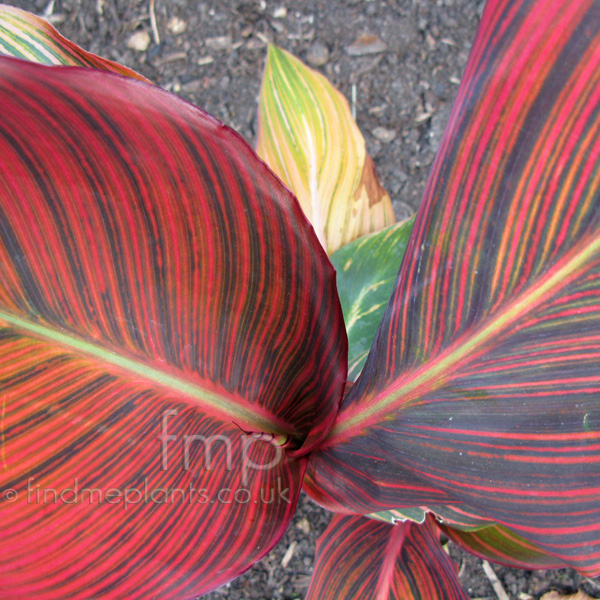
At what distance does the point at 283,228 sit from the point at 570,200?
24 cm

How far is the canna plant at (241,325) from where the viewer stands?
39 centimetres

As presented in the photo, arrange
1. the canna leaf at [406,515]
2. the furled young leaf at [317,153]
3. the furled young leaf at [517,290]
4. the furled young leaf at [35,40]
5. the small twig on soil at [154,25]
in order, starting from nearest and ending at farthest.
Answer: the furled young leaf at [517,290], the furled young leaf at [35,40], the canna leaf at [406,515], the furled young leaf at [317,153], the small twig on soil at [154,25]

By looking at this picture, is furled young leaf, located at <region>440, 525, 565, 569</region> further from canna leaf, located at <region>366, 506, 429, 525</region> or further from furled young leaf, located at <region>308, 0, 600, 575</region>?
furled young leaf, located at <region>308, 0, 600, 575</region>

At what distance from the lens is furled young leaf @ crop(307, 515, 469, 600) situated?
765 millimetres

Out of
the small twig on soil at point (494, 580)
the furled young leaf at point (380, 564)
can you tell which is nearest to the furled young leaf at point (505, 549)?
the furled young leaf at point (380, 564)

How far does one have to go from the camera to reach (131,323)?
1.56 feet

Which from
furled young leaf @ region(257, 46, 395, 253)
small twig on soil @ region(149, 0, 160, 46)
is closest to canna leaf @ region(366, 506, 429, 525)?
furled young leaf @ region(257, 46, 395, 253)

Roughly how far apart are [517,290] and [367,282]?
0.44 metres

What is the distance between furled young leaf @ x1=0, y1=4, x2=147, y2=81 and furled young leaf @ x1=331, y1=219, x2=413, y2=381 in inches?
17.1

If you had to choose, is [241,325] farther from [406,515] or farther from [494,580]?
[494,580]

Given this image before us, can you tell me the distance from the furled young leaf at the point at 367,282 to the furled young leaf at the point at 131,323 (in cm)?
29

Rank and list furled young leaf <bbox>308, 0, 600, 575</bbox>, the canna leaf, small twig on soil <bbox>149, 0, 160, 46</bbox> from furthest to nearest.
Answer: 1. small twig on soil <bbox>149, 0, 160, 46</bbox>
2. the canna leaf
3. furled young leaf <bbox>308, 0, 600, 575</bbox>

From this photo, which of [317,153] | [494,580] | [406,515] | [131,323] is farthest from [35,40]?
[494,580]

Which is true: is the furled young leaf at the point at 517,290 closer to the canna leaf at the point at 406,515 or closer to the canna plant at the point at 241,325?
the canna plant at the point at 241,325
